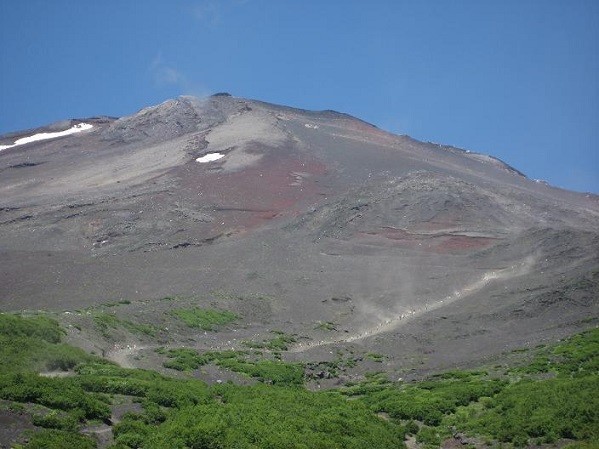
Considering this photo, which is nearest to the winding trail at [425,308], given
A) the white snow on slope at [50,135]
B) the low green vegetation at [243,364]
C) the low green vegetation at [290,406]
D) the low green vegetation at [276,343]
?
the low green vegetation at [276,343]

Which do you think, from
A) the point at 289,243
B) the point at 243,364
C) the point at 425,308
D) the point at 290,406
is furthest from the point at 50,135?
the point at 290,406

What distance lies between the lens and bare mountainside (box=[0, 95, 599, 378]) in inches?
1334

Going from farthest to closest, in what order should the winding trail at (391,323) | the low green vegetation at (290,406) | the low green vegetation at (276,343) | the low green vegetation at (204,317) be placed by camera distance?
the low green vegetation at (204,317) < the low green vegetation at (276,343) < the winding trail at (391,323) < the low green vegetation at (290,406)

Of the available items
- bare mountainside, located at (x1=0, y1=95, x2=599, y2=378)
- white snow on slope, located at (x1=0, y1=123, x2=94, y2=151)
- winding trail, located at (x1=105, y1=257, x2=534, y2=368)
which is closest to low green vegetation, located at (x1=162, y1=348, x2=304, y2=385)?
bare mountainside, located at (x1=0, y1=95, x2=599, y2=378)

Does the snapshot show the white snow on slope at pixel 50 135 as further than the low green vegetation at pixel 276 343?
Yes

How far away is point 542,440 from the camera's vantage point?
51.1 feet

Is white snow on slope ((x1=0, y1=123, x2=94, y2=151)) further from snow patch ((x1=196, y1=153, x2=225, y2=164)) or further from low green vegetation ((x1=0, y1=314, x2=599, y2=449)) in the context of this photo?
low green vegetation ((x1=0, y1=314, x2=599, y2=449))

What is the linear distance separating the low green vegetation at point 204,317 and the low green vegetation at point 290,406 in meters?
10.9

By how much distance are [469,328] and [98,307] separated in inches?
728

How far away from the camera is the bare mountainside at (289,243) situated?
3388 centimetres

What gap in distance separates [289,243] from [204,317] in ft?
58.6

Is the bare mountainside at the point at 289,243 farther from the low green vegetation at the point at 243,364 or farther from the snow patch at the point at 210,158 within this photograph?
the low green vegetation at the point at 243,364

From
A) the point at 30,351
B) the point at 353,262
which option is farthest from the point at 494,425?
the point at 353,262

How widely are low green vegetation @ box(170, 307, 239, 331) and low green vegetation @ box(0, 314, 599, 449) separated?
10.9 m
